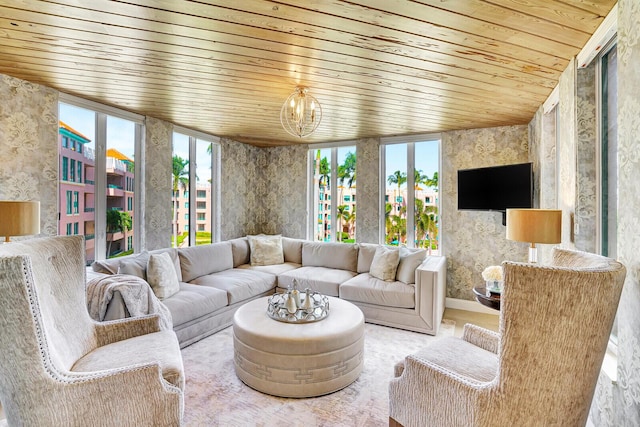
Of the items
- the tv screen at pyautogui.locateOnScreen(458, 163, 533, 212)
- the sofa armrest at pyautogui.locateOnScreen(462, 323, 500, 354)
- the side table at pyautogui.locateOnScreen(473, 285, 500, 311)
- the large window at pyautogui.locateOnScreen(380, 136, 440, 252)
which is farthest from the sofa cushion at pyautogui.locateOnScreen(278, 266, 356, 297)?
the sofa armrest at pyautogui.locateOnScreen(462, 323, 500, 354)

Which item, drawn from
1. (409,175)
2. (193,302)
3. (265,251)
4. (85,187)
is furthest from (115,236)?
(409,175)

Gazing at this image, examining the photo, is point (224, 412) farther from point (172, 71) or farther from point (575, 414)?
point (172, 71)

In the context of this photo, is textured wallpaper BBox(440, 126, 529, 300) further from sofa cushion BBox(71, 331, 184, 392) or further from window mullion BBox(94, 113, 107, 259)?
window mullion BBox(94, 113, 107, 259)

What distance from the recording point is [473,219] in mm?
4129

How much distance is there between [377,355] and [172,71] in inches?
113

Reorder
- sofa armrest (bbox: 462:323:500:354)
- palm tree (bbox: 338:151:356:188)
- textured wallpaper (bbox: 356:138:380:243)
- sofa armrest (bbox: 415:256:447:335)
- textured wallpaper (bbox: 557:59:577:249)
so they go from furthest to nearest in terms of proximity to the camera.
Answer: palm tree (bbox: 338:151:356:188), textured wallpaper (bbox: 356:138:380:243), sofa armrest (bbox: 415:256:447:335), textured wallpaper (bbox: 557:59:577:249), sofa armrest (bbox: 462:323:500:354)

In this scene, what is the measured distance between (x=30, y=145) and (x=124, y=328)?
6.47 ft

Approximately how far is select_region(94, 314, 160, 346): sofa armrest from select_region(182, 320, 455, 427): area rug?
59 centimetres

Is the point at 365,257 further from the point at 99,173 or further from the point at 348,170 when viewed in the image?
the point at 99,173

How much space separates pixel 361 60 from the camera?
2.18 meters

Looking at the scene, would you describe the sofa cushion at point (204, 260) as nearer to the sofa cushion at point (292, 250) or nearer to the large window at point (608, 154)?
the sofa cushion at point (292, 250)

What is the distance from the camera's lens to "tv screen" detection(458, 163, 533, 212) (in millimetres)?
3316

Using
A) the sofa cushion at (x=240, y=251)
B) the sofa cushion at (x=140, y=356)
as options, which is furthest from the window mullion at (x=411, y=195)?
the sofa cushion at (x=140, y=356)

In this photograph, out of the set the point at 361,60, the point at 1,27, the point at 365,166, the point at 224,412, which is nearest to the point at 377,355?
the point at 224,412
